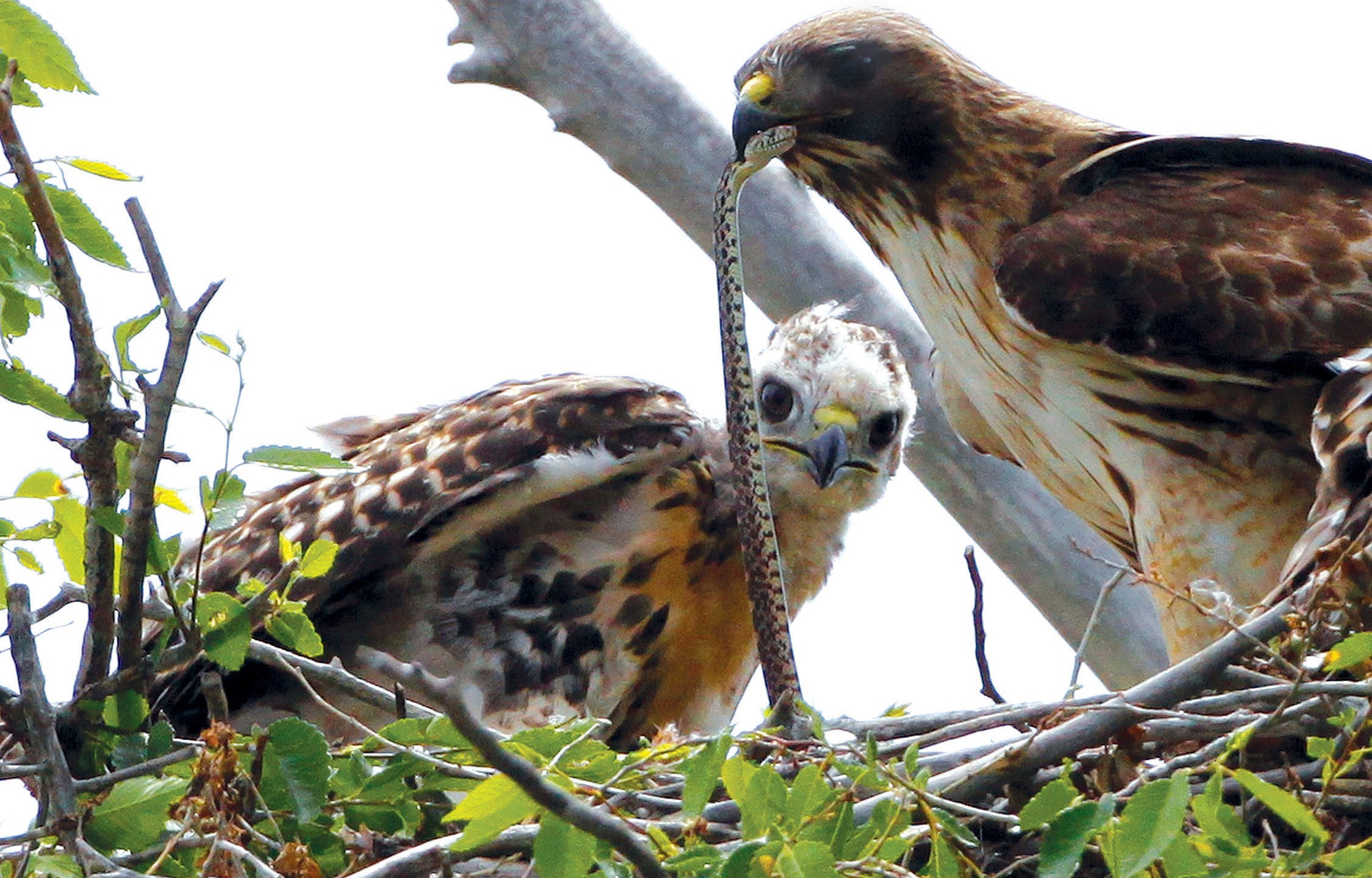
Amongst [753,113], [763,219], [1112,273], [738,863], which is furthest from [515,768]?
[763,219]

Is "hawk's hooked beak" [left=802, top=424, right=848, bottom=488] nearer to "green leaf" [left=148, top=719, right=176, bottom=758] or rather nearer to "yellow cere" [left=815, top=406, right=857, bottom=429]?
"yellow cere" [left=815, top=406, right=857, bottom=429]

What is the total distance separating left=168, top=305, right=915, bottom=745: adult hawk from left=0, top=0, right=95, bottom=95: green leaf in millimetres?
1552

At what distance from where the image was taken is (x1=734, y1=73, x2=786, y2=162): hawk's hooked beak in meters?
3.79

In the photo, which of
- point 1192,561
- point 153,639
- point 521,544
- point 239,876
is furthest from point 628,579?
point 239,876

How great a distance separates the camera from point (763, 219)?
457cm

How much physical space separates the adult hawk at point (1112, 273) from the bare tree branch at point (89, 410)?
178cm

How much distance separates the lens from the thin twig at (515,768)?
1.36 meters

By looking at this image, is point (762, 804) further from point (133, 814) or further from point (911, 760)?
point (133, 814)

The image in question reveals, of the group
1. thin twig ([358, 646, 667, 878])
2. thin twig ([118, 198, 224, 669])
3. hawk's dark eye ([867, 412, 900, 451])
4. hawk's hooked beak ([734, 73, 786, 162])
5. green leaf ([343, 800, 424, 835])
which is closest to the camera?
thin twig ([358, 646, 667, 878])

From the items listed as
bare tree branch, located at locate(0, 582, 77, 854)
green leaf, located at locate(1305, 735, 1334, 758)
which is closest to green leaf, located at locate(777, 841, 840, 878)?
green leaf, located at locate(1305, 735, 1334, 758)

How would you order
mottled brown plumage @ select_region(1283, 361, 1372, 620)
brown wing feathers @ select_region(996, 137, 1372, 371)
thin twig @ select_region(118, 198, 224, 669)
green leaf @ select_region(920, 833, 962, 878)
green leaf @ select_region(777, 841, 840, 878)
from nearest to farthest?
green leaf @ select_region(777, 841, 840, 878) → green leaf @ select_region(920, 833, 962, 878) → thin twig @ select_region(118, 198, 224, 669) → mottled brown plumage @ select_region(1283, 361, 1372, 620) → brown wing feathers @ select_region(996, 137, 1372, 371)

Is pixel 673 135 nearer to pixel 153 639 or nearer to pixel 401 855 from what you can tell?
pixel 153 639

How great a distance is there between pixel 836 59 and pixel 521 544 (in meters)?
1.24

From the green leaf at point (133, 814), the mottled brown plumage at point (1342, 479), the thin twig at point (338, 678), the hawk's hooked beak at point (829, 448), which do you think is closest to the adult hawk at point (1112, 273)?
the mottled brown plumage at point (1342, 479)
